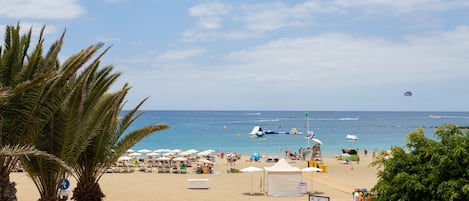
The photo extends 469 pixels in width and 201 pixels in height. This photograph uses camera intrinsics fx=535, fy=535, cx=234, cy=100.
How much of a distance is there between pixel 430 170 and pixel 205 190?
15.1 m

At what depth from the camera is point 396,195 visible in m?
8.94

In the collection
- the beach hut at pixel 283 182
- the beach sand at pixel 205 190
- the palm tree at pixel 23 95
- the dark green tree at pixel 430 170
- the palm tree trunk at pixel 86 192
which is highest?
the palm tree at pixel 23 95

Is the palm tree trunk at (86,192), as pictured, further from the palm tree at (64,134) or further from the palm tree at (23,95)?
the palm tree at (23,95)

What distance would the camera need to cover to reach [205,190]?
23.0 m

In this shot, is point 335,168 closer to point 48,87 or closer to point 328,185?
point 328,185

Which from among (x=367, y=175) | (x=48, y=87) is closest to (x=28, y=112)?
(x=48, y=87)

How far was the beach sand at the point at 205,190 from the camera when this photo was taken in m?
20.9

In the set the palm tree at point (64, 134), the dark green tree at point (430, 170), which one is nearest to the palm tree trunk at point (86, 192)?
the palm tree at point (64, 134)

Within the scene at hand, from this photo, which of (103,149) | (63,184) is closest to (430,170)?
(63,184)

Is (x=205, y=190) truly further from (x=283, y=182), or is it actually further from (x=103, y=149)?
(x=103, y=149)

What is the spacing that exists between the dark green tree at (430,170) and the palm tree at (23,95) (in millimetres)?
5680

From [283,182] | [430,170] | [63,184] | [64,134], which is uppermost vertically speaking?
[64,134]

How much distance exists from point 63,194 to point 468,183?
24.1 ft

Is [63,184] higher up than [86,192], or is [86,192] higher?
[63,184]
